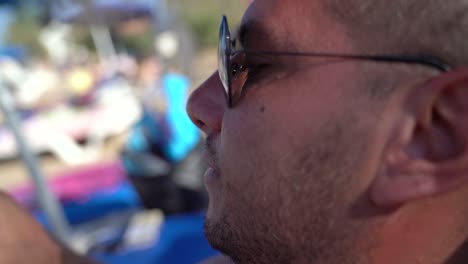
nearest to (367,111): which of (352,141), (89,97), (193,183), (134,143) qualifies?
(352,141)

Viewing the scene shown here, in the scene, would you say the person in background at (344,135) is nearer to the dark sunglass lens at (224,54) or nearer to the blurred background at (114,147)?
the dark sunglass lens at (224,54)

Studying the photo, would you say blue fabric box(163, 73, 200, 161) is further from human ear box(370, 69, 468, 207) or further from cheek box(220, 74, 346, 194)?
human ear box(370, 69, 468, 207)

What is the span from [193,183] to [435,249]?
2278 millimetres

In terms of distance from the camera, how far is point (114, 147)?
6.22 m

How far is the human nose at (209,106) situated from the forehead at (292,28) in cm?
15

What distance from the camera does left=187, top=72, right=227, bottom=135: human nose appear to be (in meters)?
1.06

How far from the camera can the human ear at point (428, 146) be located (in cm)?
78

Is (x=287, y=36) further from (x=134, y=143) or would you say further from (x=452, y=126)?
(x=134, y=143)

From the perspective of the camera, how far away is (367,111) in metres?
0.82

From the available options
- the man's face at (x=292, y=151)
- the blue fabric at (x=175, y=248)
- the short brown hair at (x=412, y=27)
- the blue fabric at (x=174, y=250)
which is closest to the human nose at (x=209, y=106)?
the man's face at (x=292, y=151)

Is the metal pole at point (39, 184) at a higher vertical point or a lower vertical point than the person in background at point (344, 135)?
lower

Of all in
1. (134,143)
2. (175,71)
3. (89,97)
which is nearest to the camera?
(134,143)

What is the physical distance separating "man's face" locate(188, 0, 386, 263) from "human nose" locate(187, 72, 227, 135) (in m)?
0.05

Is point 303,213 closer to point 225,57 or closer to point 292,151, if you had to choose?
point 292,151
